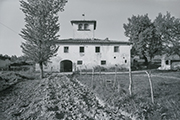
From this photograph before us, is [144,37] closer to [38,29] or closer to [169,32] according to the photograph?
[169,32]

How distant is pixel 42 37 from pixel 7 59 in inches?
761

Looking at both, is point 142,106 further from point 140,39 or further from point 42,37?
point 140,39

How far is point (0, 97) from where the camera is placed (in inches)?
323

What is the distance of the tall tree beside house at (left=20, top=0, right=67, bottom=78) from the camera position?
15180 millimetres

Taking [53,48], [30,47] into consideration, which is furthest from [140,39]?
[30,47]

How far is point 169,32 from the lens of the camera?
32281mm

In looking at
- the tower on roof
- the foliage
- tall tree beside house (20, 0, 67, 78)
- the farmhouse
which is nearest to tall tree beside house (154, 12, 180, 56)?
the foliage

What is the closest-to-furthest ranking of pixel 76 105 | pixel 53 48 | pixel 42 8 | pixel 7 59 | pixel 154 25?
pixel 76 105
pixel 42 8
pixel 53 48
pixel 7 59
pixel 154 25

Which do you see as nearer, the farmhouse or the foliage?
the farmhouse

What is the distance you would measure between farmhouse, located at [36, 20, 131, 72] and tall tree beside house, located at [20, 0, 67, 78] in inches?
315

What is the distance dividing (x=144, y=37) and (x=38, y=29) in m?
22.5

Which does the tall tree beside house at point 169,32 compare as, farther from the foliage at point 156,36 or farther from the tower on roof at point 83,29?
the tower on roof at point 83,29

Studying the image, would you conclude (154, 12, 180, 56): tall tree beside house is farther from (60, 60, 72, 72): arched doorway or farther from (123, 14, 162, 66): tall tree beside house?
(60, 60, 72, 72): arched doorway

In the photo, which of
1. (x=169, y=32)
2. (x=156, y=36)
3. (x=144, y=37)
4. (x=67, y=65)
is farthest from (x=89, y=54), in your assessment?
(x=169, y=32)
